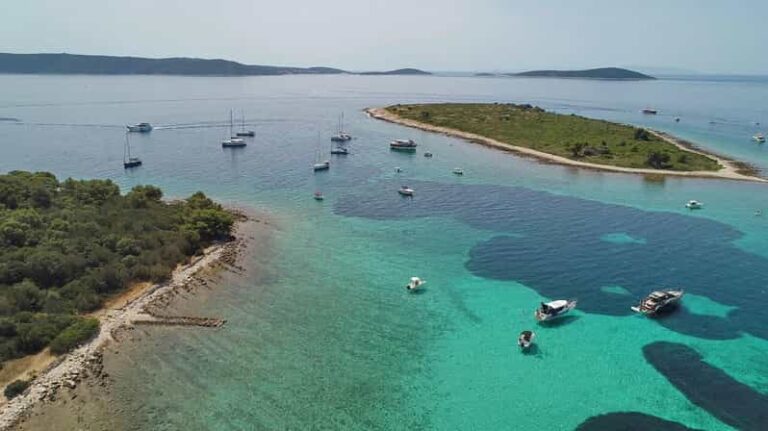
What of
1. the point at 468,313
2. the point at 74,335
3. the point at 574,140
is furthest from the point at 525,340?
the point at 574,140

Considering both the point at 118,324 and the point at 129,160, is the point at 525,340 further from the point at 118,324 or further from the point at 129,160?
the point at 129,160

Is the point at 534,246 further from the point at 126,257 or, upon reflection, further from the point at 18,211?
the point at 18,211

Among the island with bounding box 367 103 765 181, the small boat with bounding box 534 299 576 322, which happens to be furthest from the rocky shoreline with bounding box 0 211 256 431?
the island with bounding box 367 103 765 181

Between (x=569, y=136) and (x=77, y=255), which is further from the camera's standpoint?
(x=569, y=136)

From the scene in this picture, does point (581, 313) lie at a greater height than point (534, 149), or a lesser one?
lesser

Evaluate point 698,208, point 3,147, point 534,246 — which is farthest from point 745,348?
point 3,147

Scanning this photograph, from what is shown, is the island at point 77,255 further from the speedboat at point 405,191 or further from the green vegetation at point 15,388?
the speedboat at point 405,191

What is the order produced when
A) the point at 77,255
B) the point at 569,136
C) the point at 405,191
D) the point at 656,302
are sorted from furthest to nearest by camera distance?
the point at 569,136
the point at 405,191
the point at 77,255
the point at 656,302
